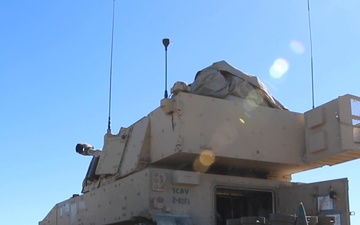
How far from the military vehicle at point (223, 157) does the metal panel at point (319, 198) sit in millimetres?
14

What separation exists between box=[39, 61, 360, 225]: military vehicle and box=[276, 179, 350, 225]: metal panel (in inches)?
0.6

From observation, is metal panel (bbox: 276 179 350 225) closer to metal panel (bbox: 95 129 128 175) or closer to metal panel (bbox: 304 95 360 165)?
metal panel (bbox: 304 95 360 165)

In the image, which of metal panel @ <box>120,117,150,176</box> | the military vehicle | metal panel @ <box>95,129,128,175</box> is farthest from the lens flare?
→ metal panel @ <box>95,129,128,175</box>

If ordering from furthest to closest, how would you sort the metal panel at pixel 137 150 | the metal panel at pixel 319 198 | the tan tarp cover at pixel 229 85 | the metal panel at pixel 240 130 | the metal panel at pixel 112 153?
the metal panel at pixel 112 153
the tan tarp cover at pixel 229 85
the metal panel at pixel 137 150
the metal panel at pixel 240 130
the metal panel at pixel 319 198

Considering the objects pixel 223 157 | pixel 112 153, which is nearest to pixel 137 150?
pixel 112 153

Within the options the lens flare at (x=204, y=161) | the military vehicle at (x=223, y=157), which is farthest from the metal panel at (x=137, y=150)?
the lens flare at (x=204, y=161)

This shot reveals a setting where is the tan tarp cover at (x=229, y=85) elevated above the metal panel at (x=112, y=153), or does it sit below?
above

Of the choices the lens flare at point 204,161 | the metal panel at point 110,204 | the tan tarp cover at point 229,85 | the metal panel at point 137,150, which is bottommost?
the metal panel at point 110,204

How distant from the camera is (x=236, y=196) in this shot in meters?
10.0

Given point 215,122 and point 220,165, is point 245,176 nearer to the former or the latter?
point 220,165

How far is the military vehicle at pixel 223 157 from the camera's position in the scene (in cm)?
865

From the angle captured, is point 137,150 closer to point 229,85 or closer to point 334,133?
point 229,85

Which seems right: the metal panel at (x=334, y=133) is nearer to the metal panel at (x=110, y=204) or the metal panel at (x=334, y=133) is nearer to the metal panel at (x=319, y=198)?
the metal panel at (x=319, y=198)

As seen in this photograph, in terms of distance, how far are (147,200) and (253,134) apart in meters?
2.04
